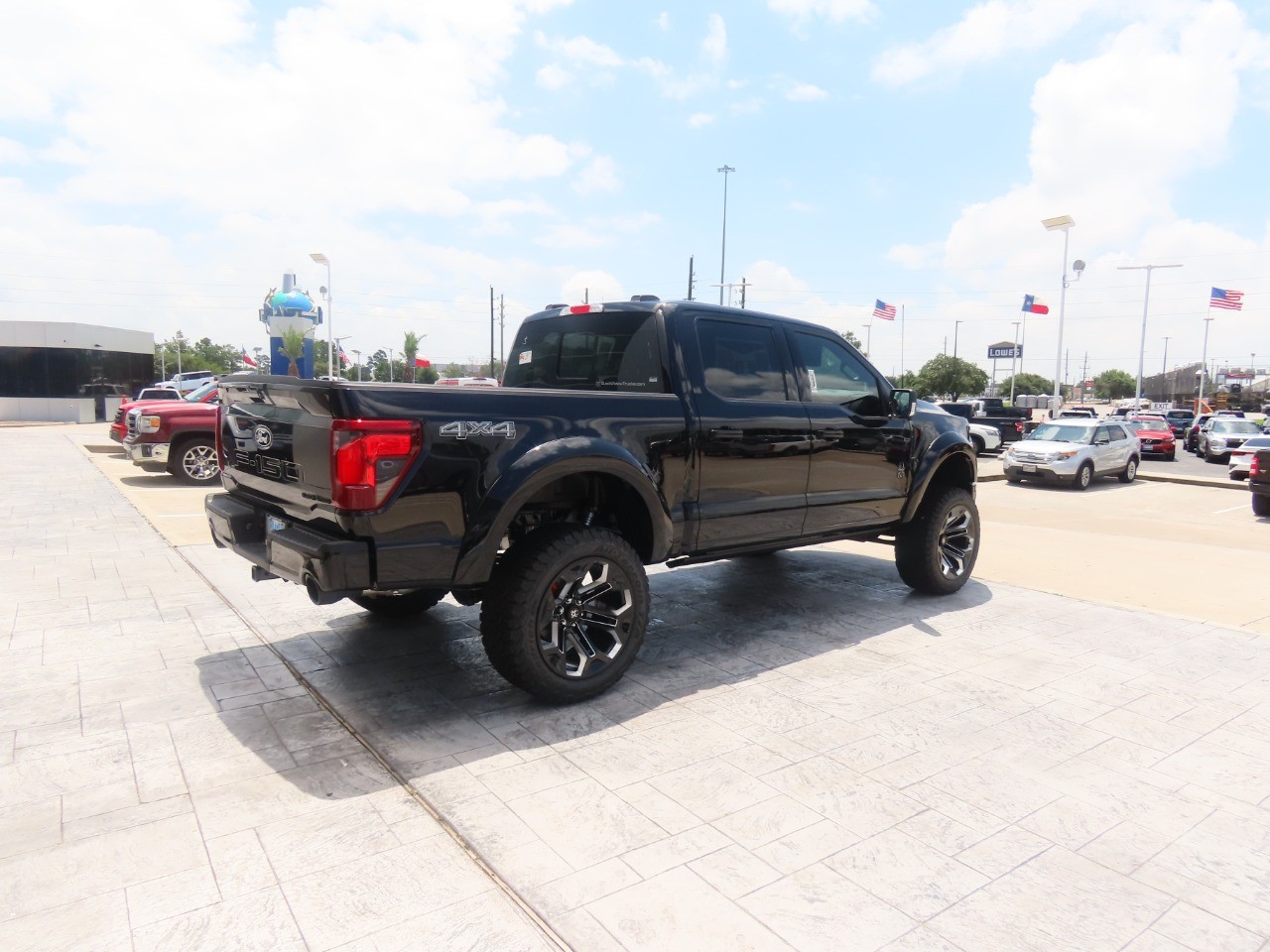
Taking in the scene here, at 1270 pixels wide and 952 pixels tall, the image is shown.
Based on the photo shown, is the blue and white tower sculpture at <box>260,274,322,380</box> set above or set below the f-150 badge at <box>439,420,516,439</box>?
above

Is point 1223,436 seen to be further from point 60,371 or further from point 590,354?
point 60,371

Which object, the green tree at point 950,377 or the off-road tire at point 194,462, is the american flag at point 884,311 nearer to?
the off-road tire at point 194,462

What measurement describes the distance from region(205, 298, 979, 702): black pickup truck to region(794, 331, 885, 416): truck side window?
15 mm

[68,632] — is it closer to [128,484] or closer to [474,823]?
[474,823]

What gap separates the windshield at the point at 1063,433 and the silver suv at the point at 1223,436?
1159 cm

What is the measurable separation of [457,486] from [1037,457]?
1531 cm

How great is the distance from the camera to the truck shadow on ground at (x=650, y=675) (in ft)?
11.2

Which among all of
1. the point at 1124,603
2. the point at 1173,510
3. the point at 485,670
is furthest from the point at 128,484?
the point at 1173,510

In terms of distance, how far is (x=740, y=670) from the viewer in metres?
4.36

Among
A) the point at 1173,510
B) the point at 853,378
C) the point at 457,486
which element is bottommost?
the point at 1173,510

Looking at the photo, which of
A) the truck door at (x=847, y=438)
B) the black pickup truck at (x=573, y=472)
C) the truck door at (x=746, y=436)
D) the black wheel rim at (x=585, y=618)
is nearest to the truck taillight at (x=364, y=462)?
the black pickup truck at (x=573, y=472)

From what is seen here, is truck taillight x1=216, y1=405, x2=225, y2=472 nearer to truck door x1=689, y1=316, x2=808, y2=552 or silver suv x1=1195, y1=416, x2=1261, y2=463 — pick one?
truck door x1=689, y1=316, x2=808, y2=552

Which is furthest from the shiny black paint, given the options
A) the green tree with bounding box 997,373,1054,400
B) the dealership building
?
the green tree with bounding box 997,373,1054,400

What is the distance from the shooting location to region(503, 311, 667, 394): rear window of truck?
4.41 meters
